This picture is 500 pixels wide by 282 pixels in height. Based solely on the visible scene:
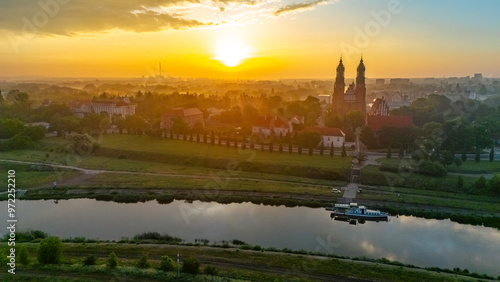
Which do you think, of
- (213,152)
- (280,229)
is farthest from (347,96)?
(280,229)

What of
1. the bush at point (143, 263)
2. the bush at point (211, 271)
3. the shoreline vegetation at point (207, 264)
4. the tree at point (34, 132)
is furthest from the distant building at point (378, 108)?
the tree at point (34, 132)

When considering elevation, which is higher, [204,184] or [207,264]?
[204,184]

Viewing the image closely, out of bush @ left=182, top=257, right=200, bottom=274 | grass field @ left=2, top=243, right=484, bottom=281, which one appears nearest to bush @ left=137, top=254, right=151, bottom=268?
grass field @ left=2, top=243, right=484, bottom=281

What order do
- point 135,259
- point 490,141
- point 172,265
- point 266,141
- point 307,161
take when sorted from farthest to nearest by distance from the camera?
1. point 266,141
2. point 490,141
3. point 307,161
4. point 135,259
5. point 172,265

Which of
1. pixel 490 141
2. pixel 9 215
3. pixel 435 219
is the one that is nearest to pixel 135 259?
pixel 9 215

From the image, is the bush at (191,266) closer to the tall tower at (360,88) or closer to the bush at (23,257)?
the bush at (23,257)

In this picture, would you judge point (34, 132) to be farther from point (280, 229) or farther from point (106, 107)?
point (280, 229)

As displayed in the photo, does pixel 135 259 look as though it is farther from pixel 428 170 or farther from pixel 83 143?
pixel 83 143
